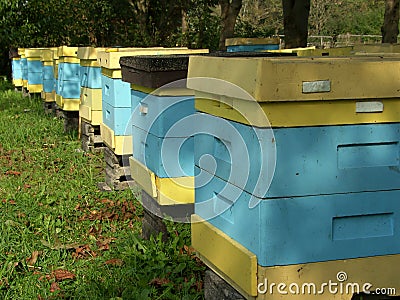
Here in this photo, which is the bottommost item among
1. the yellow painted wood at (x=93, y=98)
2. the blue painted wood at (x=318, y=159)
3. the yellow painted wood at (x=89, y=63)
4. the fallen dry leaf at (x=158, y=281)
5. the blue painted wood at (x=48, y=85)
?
the fallen dry leaf at (x=158, y=281)

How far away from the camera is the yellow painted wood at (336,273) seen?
192 cm

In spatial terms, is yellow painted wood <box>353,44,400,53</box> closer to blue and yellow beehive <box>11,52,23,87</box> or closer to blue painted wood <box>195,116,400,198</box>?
blue painted wood <box>195,116,400,198</box>

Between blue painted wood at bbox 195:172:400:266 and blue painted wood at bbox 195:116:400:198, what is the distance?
0.03 m

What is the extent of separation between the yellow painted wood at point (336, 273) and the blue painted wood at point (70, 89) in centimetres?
524

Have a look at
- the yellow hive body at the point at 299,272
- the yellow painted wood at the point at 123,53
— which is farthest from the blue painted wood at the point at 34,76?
the yellow hive body at the point at 299,272

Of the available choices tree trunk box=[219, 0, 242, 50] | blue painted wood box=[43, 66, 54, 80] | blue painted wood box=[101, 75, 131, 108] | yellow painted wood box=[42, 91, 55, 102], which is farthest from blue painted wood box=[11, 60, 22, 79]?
blue painted wood box=[101, 75, 131, 108]

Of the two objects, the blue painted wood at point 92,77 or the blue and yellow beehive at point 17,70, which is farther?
the blue and yellow beehive at point 17,70

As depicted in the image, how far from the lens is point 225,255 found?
2121 mm

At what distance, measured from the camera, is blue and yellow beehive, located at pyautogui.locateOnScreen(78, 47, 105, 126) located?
5320 mm

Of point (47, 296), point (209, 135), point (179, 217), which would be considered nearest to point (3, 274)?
point (47, 296)

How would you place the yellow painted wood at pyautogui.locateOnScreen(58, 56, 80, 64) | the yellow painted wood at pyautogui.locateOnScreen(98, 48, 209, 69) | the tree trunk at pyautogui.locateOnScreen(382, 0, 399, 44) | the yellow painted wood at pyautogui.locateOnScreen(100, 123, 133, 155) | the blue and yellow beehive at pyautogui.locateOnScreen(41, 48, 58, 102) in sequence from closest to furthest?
1. the yellow painted wood at pyautogui.locateOnScreen(98, 48, 209, 69)
2. the yellow painted wood at pyautogui.locateOnScreen(100, 123, 133, 155)
3. the yellow painted wood at pyautogui.locateOnScreen(58, 56, 80, 64)
4. the tree trunk at pyautogui.locateOnScreen(382, 0, 399, 44)
5. the blue and yellow beehive at pyautogui.locateOnScreen(41, 48, 58, 102)

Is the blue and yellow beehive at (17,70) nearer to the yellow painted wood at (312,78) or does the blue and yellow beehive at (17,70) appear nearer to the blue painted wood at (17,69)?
the blue painted wood at (17,69)

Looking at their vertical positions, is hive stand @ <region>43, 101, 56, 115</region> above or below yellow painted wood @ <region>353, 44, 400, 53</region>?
below

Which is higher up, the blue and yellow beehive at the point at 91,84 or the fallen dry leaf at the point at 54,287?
the blue and yellow beehive at the point at 91,84
